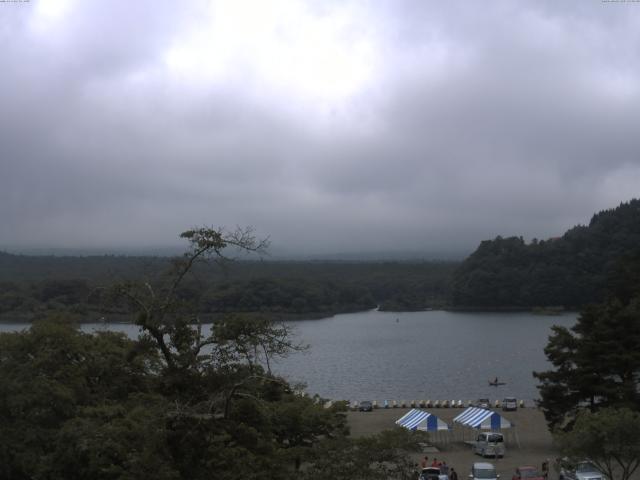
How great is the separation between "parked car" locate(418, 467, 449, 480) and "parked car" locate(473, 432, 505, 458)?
4.36 m

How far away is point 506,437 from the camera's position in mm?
27000

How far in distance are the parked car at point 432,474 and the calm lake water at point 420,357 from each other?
6590mm

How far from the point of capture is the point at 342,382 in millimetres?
48469

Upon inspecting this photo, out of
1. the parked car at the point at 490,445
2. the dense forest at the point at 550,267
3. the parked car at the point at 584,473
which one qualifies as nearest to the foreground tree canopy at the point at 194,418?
the parked car at the point at 584,473

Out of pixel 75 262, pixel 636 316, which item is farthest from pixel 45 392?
pixel 75 262

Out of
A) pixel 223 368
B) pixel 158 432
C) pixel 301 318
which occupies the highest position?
pixel 223 368

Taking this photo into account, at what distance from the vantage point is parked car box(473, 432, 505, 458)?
2350 cm

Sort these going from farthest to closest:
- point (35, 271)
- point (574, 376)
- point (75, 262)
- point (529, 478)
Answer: point (75, 262) → point (35, 271) → point (574, 376) → point (529, 478)

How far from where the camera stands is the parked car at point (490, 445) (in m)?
23.5

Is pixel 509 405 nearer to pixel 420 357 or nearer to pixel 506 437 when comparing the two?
pixel 506 437

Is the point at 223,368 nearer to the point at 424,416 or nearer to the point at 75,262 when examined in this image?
the point at 424,416

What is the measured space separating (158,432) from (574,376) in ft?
59.5

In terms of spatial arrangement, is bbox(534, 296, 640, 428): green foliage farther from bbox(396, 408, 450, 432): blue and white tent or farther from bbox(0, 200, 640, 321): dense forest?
bbox(0, 200, 640, 321): dense forest

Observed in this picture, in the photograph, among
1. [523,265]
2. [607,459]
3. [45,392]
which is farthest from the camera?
[523,265]
